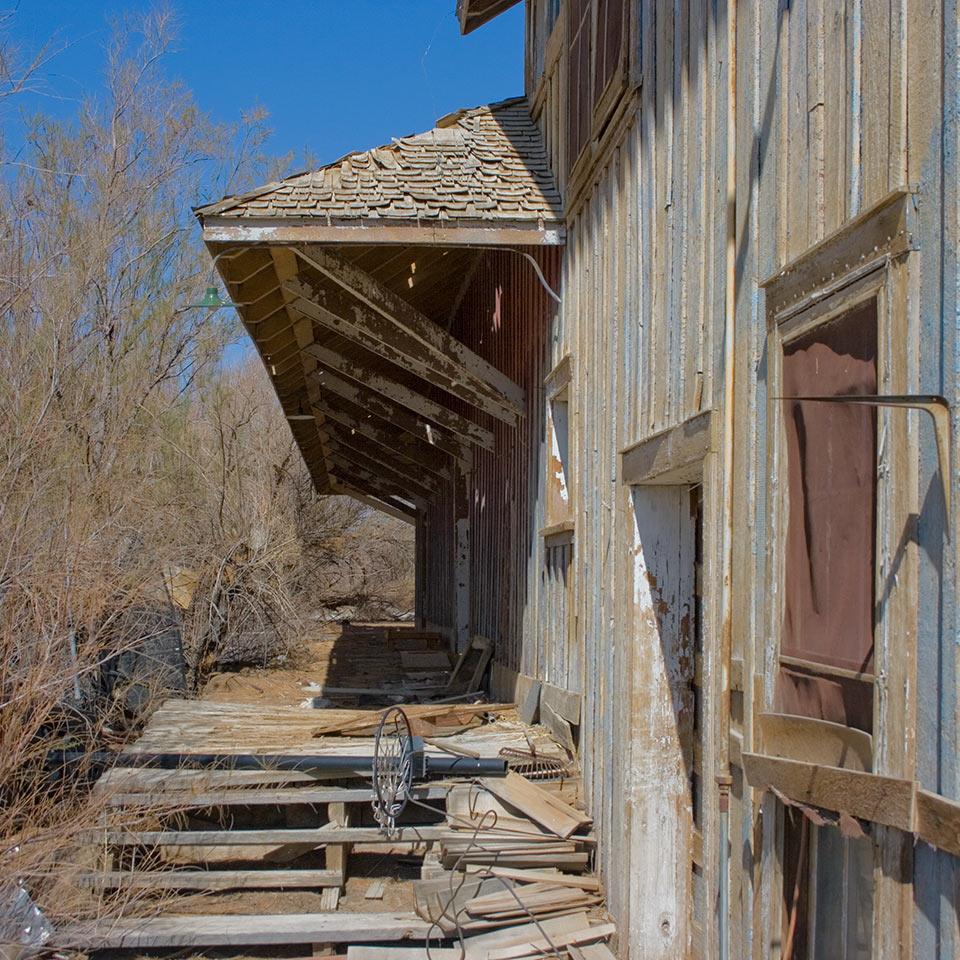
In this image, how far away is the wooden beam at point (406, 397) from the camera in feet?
38.1

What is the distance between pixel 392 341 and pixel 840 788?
673 centimetres

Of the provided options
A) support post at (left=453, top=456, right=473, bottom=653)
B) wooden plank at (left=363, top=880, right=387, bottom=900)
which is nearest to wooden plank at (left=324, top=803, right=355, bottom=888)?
wooden plank at (left=363, top=880, right=387, bottom=900)

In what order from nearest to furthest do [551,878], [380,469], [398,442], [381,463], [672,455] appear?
[672,455]
[551,878]
[398,442]
[381,463]
[380,469]

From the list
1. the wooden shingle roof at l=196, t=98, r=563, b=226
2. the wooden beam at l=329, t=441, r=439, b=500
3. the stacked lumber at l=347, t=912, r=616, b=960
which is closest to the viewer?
the stacked lumber at l=347, t=912, r=616, b=960

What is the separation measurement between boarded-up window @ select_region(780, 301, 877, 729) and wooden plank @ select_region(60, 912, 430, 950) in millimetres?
3593

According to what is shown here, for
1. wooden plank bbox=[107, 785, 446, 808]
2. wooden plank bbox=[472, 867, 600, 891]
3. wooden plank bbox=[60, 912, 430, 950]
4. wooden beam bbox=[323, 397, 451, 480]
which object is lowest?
wooden plank bbox=[60, 912, 430, 950]

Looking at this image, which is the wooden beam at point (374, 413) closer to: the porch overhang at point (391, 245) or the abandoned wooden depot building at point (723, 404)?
the porch overhang at point (391, 245)

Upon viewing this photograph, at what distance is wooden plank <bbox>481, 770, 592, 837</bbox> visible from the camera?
646 cm

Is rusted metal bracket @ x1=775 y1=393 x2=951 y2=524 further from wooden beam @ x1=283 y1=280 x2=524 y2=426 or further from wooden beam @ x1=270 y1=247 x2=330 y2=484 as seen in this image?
wooden beam @ x1=283 y1=280 x2=524 y2=426

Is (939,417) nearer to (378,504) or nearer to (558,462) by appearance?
(558,462)

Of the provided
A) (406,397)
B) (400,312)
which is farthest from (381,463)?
(400,312)

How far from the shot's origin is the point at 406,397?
39.6ft

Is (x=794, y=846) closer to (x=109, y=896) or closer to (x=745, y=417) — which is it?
(x=745, y=417)

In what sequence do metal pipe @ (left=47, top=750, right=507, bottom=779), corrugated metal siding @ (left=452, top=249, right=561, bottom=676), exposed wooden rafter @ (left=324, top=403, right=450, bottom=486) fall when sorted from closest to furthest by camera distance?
1. metal pipe @ (left=47, top=750, right=507, bottom=779)
2. corrugated metal siding @ (left=452, top=249, right=561, bottom=676)
3. exposed wooden rafter @ (left=324, top=403, right=450, bottom=486)
